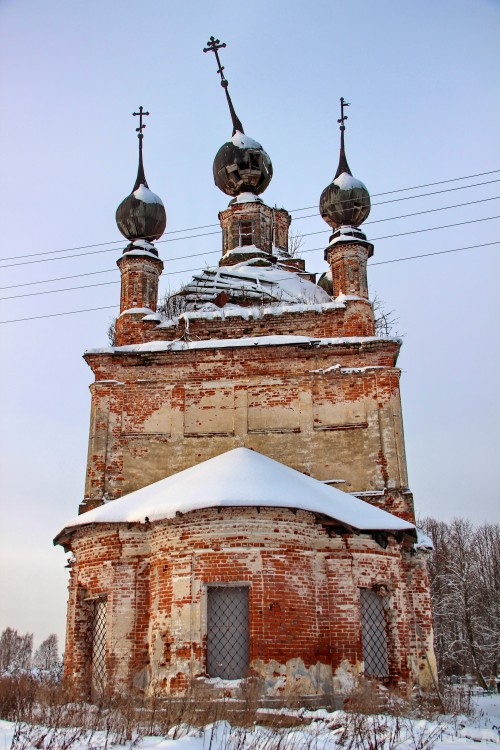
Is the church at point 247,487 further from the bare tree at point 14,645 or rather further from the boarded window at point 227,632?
the bare tree at point 14,645

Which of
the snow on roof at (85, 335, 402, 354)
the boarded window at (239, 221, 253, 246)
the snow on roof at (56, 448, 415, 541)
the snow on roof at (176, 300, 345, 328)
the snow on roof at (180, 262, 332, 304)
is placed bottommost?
the snow on roof at (56, 448, 415, 541)

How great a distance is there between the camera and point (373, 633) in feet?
36.2

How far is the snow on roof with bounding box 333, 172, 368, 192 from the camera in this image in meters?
15.8

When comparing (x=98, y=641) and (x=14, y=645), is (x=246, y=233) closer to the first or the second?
(x=98, y=641)

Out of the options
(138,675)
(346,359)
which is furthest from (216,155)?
(138,675)

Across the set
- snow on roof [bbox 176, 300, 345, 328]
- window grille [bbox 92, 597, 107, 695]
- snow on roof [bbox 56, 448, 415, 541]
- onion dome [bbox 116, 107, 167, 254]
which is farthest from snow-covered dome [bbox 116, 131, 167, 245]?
window grille [bbox 92, 597, 107, 695]

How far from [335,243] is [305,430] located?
408cm

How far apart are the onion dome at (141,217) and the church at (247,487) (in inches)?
1.2

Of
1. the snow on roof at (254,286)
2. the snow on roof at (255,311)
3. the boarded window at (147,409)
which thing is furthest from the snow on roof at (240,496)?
the snow on roof at (254,286)

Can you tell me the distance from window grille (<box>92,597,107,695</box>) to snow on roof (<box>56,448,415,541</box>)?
125cm

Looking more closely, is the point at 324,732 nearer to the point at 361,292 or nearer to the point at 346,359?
the point at 346,359

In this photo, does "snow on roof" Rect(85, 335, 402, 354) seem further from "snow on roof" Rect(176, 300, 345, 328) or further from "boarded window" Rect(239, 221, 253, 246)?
"boarded window" Rect(239, 221, 253, 246)

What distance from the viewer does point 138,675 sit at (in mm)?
10555

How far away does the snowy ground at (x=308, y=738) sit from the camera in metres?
6.34
